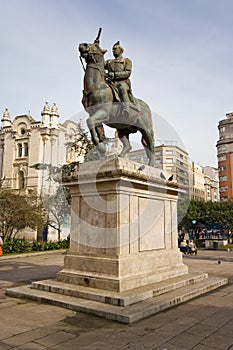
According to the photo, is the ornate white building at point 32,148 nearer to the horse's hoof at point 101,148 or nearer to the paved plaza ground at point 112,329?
the horse's hoof at point 101,148

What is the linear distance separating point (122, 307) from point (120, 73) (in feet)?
21.0

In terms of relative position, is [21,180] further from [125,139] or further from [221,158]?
[221,158]

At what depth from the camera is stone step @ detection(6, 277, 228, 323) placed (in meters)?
6.02

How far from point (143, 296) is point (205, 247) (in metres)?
24.3

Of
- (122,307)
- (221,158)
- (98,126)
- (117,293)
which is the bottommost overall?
(122,307)

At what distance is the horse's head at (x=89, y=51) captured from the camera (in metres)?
8.90

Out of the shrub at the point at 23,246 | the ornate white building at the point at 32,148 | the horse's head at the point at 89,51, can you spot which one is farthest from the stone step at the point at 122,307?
the ornate white building at the point at 32,148

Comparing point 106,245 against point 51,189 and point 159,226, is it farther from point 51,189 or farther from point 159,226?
point 51,189

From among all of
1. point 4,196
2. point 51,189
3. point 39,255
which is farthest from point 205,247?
point 51,189

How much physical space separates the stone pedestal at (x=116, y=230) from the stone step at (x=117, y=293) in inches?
7.4

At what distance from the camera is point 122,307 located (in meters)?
6.37

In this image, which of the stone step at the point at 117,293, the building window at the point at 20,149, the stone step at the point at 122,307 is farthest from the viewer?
the building window at the point at 20,149

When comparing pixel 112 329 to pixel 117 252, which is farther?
pixel 117 252

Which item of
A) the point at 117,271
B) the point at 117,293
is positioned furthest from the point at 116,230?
the point at 117,293
